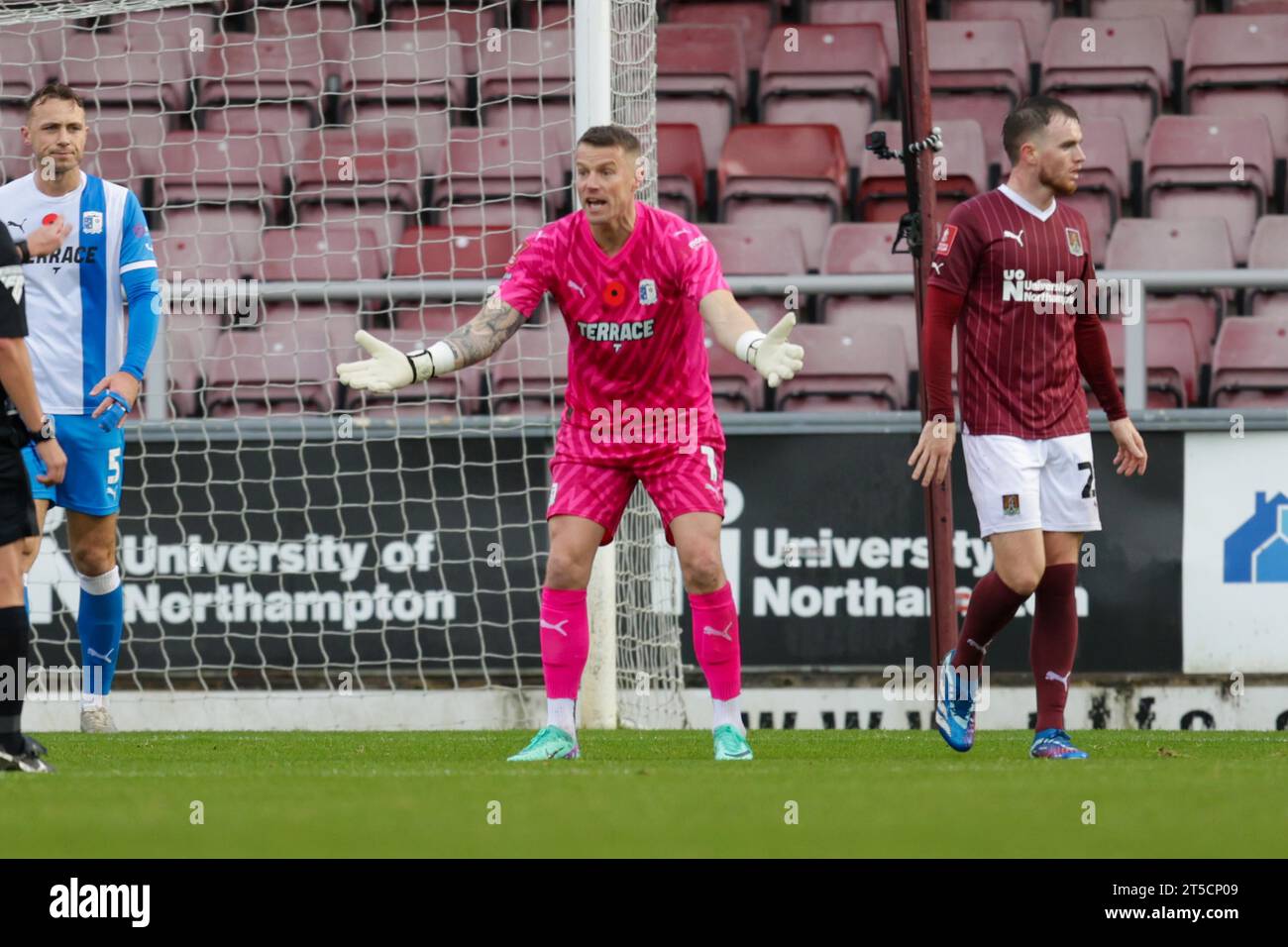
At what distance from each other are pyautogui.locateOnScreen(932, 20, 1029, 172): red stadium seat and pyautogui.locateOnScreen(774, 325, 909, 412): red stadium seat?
2738 millimetres

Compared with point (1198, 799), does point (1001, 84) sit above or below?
above

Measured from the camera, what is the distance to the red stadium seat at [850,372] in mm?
9445

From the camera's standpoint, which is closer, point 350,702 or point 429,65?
point 350,702

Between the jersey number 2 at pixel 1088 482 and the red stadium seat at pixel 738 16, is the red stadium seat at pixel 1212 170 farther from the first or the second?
the jersey number 2 at pixel 1088 482

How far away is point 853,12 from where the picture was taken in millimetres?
13039

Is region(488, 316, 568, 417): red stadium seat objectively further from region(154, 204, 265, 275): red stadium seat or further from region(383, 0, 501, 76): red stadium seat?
region(383, 0, 501, 76): red stadium seat

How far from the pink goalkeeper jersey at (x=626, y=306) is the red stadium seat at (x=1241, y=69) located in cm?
689

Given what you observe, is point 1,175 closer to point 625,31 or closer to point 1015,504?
point 625,31

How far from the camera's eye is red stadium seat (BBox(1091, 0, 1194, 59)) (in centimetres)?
1243

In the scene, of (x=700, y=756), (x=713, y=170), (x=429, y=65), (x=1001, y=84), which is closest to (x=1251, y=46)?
(x=1001, y=84)

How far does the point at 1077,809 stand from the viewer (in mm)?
4172

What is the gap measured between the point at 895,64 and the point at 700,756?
7481 mm

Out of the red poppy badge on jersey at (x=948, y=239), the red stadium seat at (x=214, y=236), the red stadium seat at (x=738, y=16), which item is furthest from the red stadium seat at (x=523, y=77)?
the red poppy badge on jersey at (x=948, y=239)

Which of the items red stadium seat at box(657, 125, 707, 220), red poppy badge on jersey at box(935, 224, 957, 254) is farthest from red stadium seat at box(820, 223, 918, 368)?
red poppy badge on jersey at box(935, 224, 957, 254)
